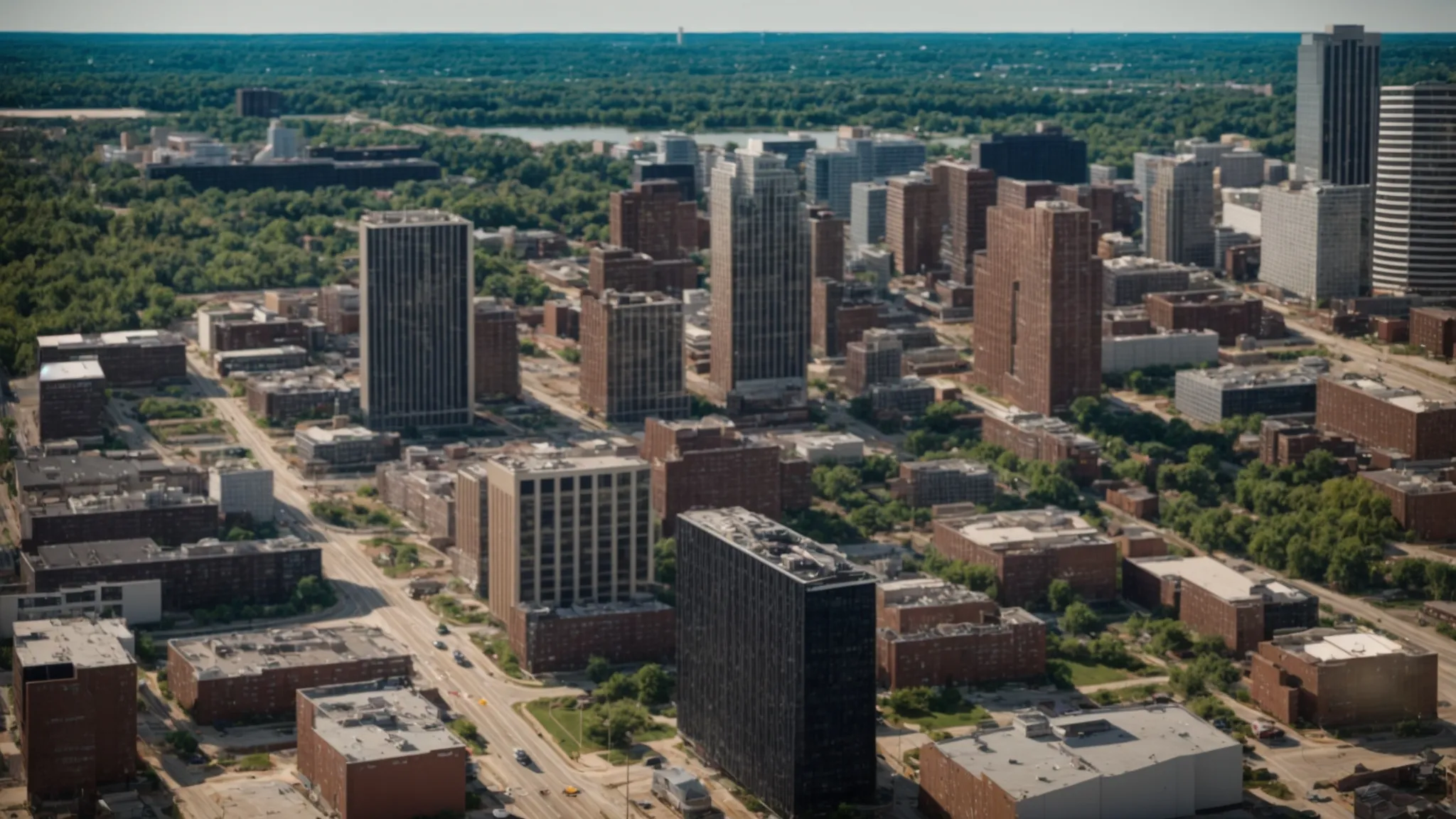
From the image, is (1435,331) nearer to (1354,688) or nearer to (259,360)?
(1354,688)

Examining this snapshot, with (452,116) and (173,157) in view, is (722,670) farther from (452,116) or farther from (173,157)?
(452,116)

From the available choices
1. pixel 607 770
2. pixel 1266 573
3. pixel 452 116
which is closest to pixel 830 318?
pixel 1266 573

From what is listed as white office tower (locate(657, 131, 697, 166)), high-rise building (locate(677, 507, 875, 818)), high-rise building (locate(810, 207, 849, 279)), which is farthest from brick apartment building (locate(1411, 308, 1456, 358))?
white office tower (locate(657, 131, 697, 166))

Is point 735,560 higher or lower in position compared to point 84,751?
higher

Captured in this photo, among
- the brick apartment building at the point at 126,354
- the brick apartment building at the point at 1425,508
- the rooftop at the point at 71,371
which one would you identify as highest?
the rooftop at the point at 71,371

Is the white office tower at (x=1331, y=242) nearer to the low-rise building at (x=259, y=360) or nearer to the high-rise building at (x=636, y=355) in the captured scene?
the high-rise building at (x=636, y=355)

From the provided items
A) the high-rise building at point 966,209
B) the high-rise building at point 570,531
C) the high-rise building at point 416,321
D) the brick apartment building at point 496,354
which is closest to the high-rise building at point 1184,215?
the high-rise building at point 966,209
